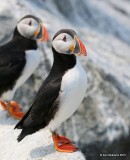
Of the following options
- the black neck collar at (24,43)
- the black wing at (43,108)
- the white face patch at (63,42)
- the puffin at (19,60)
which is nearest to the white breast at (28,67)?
the puffin at (19,60)

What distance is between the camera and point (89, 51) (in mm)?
9531

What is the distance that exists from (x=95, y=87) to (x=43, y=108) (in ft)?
9.75

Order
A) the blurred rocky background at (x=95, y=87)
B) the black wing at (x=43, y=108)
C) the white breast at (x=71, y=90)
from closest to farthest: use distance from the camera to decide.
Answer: the white breast at (x=71, y=90) → the black wing at (x=43, y=108) → the blurred rocky background at (x=95, y=87)

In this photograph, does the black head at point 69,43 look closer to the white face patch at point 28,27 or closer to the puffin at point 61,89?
the puffin at point 61,89

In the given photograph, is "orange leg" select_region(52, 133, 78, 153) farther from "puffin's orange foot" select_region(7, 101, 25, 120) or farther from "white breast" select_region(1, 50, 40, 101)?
"white breast" select_region(1, 50, 40, 101)

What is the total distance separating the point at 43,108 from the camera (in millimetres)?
6059

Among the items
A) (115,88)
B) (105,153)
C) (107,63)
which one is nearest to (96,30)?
(107,63)

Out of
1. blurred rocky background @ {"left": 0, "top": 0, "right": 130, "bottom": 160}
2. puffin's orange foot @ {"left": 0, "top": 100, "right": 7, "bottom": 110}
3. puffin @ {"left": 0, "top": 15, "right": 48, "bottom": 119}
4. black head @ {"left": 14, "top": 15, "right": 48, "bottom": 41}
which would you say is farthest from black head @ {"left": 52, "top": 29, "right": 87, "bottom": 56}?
blurred rocky background @ {"left": 0, "top": 0, "right": 130, "bottom": 160}

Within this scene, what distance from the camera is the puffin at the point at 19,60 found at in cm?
734

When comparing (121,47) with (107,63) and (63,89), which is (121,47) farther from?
(63,89)

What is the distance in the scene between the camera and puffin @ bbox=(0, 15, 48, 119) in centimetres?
734

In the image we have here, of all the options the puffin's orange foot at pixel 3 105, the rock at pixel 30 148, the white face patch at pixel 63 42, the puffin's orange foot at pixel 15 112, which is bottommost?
the puffin's orange foot at pixel 3 105

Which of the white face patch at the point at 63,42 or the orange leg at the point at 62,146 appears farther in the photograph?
the orange leg at the point at 62,146

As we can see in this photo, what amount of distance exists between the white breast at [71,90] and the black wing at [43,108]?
0.19 ft
